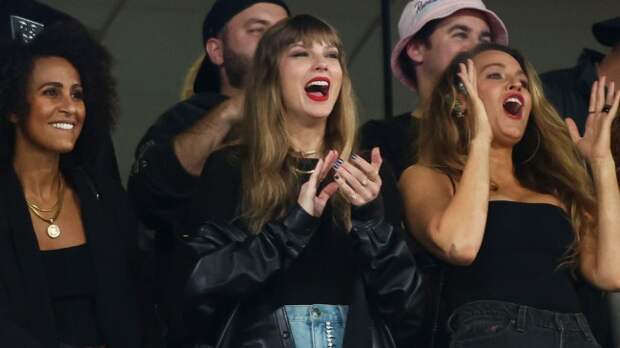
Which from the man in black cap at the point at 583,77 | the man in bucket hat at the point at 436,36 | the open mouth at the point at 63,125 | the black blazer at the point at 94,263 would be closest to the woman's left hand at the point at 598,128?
the man in black cap at the point at 583,77

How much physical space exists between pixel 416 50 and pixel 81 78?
1388 millimetres

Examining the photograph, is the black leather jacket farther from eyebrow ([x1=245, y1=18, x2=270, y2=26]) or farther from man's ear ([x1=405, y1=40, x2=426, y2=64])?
man's ear ([x1=405, y1=40, x2=426, y2=64])

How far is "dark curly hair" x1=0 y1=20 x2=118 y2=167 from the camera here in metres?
4.88

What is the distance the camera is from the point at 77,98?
4.98 metres

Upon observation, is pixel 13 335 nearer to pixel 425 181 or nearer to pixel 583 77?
pixel 425 181

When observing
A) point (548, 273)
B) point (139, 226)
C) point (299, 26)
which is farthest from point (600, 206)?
point (139, 226)

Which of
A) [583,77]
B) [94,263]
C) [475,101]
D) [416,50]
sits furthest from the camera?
[583,77]

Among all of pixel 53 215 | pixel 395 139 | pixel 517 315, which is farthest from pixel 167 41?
pixel 517 315

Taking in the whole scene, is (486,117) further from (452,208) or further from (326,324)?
(326,324)

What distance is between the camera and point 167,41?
21.5 ft

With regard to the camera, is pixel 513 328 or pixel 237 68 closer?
pixel 513 328

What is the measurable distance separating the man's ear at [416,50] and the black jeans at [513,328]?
1453 millimetres

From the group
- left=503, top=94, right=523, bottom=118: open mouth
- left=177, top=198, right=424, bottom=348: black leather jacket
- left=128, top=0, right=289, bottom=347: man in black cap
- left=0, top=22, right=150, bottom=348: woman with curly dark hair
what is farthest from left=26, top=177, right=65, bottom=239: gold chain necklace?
left=503, top=94, right=523, bottom=118: open mouth

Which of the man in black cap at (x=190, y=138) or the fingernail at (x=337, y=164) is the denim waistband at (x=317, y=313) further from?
the fingernail at (x=337, y=164)
